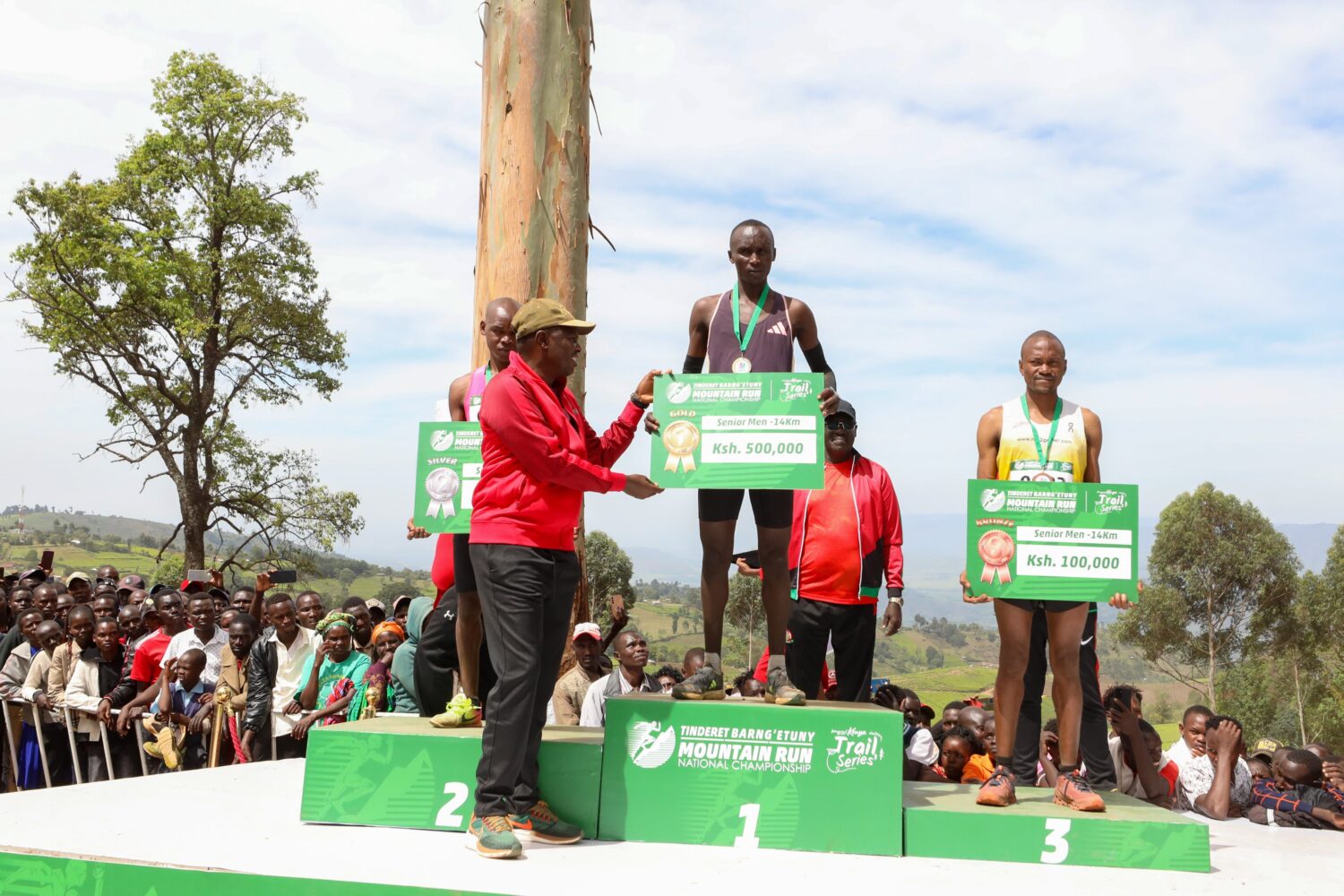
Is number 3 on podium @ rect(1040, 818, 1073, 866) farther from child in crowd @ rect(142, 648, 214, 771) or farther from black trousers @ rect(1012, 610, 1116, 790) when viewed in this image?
child in crowd @ rect(142, 648, 214, 771)

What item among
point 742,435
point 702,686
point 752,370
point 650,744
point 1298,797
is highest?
point 752,370

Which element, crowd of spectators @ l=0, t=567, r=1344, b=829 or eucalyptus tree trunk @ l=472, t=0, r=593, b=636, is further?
eucalyptus tree trunk @ l=472, t=0, r=593, b=636

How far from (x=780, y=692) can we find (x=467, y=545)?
174 cm

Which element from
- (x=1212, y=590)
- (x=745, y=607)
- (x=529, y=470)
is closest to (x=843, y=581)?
(x=529, y=470)

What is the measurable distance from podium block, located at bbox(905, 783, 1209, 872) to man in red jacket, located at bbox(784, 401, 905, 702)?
161cm

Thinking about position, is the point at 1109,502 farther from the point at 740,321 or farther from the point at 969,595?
the point at 740,321

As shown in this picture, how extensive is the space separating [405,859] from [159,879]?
0.91m

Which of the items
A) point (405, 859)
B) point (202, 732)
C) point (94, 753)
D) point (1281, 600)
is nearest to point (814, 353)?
point (405, 859)

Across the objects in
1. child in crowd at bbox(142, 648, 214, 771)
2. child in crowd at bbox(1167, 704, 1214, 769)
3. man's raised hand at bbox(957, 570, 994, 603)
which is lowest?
child in crowd at bbox(142, 648, 214, 771)

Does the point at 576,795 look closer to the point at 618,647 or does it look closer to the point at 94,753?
the point at 618,647

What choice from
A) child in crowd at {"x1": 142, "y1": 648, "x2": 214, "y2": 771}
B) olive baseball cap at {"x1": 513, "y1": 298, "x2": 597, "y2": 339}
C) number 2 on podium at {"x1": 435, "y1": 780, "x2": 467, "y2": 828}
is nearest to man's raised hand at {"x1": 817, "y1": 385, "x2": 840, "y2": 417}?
olive baseball cap at {"x1": 513, "y1": 298, "x2": 597, "y2": 339}

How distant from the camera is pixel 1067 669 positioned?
16.8ft

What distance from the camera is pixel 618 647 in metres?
8.64

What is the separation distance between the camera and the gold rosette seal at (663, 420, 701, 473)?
5125 millimetres
